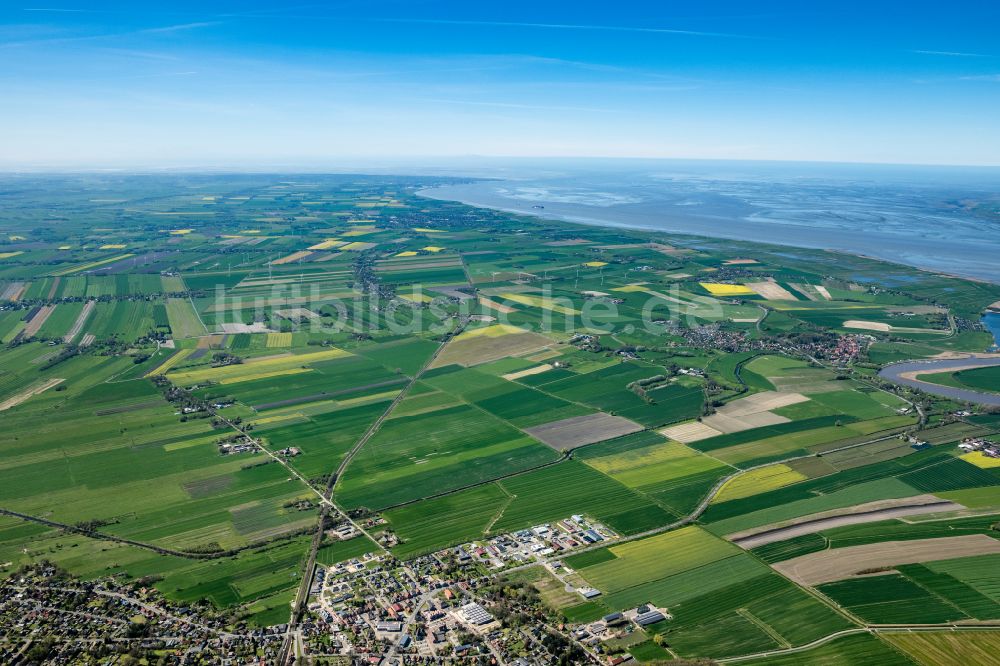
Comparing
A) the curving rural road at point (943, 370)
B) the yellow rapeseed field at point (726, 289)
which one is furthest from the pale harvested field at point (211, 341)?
the yellow rapeseed field at point (726, 289)

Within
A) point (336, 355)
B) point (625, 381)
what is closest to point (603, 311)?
point (625, 381)

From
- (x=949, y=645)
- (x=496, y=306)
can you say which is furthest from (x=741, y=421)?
(x=496, y=306)

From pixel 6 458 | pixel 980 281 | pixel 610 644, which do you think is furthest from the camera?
pixel 980 281

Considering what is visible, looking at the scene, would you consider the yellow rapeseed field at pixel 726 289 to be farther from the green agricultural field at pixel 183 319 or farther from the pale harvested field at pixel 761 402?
the green agricultural field at pixel 183 319

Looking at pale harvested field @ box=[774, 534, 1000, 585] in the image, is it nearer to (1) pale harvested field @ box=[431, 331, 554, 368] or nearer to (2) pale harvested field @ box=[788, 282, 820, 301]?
(1) pale harvested field @ box=[431, 331, 554, 368]

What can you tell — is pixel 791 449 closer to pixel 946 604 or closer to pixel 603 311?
pixel 946 604
